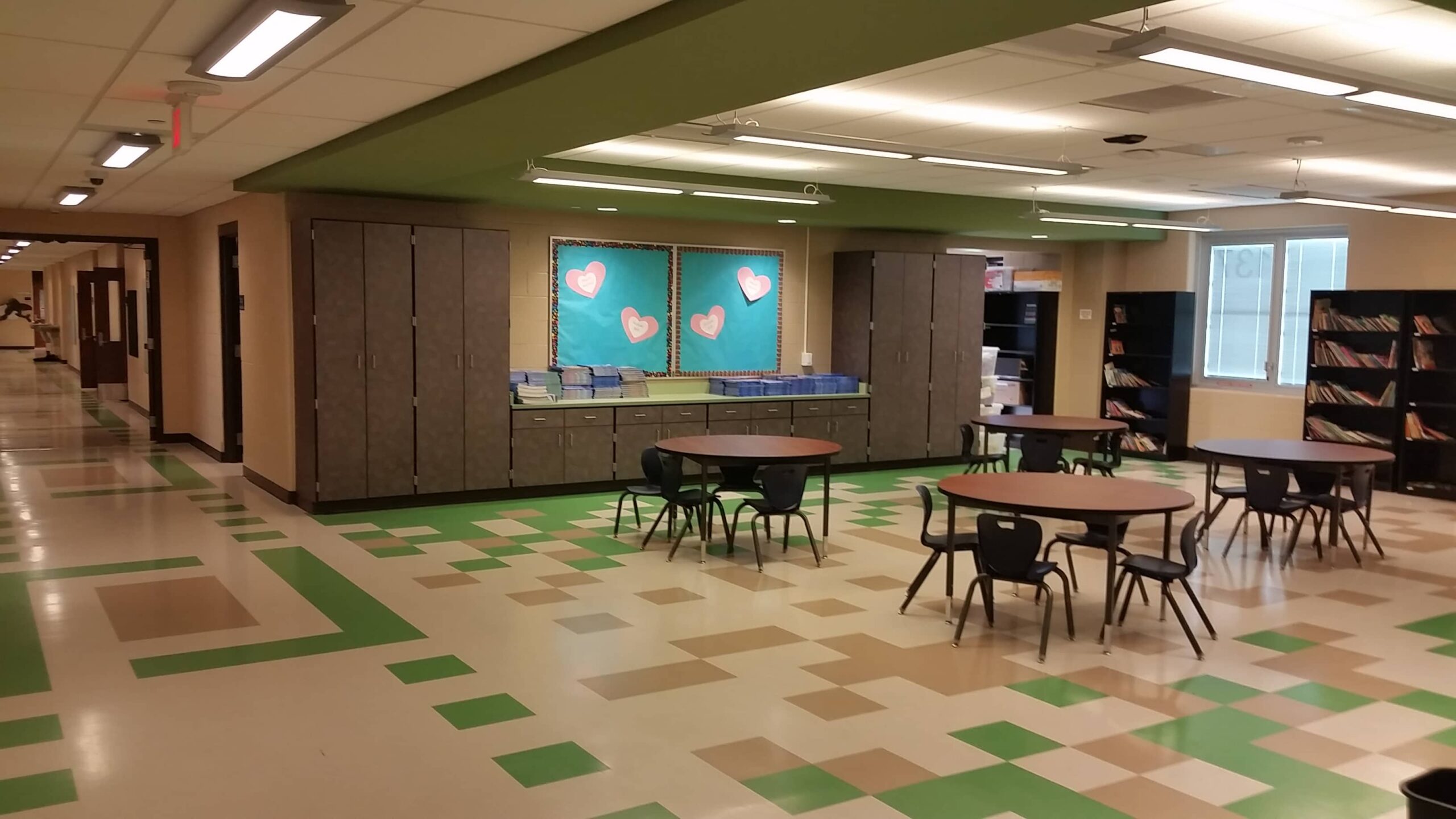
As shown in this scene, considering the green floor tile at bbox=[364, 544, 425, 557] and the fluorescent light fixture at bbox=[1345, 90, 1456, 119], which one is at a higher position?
the fluorescent light fixture at bbox=[1345, 90, 1456, 119]

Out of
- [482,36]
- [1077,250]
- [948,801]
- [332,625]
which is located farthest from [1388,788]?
[1077,250]

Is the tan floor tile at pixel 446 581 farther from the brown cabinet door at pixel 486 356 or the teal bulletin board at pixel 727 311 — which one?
the teal bulletin board at pixel 727 311

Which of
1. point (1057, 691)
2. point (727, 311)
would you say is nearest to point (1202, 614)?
point (1057, 691)

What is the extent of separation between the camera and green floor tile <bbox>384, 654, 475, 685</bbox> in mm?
5367

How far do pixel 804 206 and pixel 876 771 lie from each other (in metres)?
7.64

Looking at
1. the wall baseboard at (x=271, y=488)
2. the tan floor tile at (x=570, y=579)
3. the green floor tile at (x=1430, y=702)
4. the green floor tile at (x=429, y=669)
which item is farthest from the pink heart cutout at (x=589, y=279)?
the green floor tile at (x=1430, y=702)

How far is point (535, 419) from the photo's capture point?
34.4ft

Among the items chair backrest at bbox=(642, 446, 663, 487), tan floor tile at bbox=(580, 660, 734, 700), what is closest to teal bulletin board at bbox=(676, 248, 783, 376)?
chair backrest at bbox=(642, 446, 663, 487)

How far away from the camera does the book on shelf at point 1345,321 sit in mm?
11695

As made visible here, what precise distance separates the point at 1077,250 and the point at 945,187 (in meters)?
4.67

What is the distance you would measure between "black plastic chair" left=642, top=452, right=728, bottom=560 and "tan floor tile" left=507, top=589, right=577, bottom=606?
122 cm

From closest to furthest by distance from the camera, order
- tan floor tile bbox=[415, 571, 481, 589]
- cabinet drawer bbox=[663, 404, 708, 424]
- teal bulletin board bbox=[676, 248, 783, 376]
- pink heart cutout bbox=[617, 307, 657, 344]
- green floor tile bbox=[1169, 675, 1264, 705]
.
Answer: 1. green floor tile bbox=[1169, 675, 1264, 705]
2. tan floor tile bbox=[415, 571, 481, 589]
3. cabinet drawer bbox=[663, 404, 708, 424]
4. pink heart cutout bbox=[617, 307, 657, 344]
5. teal bulletin board bbox=[676, 248, 783, 376]

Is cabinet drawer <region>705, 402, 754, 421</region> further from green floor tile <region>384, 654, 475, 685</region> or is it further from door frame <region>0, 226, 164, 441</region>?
door frame <region>0, 226, 164, 441</region>

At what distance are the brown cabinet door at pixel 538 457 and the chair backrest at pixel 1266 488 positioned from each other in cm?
Answer: 610
